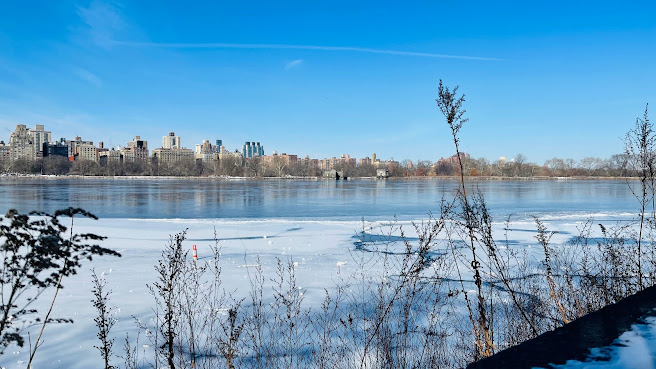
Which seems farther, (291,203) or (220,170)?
(220,170)

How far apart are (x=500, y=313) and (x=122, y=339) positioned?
536 cm

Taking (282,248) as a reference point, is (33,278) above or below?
above

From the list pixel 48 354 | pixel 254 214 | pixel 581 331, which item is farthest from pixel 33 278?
pixel 254 214

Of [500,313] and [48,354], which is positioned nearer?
[48,354]

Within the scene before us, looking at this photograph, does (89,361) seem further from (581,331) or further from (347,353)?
(581,331)

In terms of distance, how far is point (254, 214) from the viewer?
25828 mm

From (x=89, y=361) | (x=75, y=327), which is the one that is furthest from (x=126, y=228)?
(x=89, y=361)

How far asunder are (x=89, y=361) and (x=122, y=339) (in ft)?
2.07

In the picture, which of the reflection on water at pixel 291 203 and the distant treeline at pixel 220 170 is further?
the distant treeline at pixel 220 170

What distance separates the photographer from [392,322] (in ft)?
21.0

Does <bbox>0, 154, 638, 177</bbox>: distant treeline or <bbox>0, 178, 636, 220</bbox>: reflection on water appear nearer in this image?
<bbox>0, 178, 636, 220</bbox>: reflection on water

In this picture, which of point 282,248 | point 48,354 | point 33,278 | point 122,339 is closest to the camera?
point 33,278

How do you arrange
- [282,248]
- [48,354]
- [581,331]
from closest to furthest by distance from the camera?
[581,331] < [48,354] < [282,248]

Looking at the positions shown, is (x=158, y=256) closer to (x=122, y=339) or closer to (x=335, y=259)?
(x=335, y=259)
